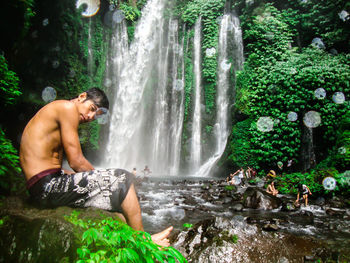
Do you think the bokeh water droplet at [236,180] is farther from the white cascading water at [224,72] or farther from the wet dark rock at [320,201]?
the white cascading water at [224,72]

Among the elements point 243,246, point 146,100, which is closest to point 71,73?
point 146,100

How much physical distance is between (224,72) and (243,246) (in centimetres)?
1795

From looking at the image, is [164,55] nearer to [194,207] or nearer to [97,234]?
[194,207]

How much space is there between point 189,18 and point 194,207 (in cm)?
2015

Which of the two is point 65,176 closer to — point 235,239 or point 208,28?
point 235,239

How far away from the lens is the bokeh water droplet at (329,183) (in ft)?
26.3

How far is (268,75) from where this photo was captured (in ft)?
45.2

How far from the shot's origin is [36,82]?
12688 millimetres

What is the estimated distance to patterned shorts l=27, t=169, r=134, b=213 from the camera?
7.12ft

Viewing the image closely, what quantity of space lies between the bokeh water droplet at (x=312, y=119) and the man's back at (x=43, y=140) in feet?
41.2

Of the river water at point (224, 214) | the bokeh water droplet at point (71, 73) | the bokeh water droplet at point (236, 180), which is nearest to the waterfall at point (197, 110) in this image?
the bokeh water droplet at point (236, 180)

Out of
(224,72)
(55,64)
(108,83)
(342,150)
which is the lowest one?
(342,150)

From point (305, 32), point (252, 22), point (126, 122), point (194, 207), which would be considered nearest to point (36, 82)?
point (126, 122)

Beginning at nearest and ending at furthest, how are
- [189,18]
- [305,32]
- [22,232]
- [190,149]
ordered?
1. [22,232]
2. [305,32]
3. [190,149]
4. [189,18]
